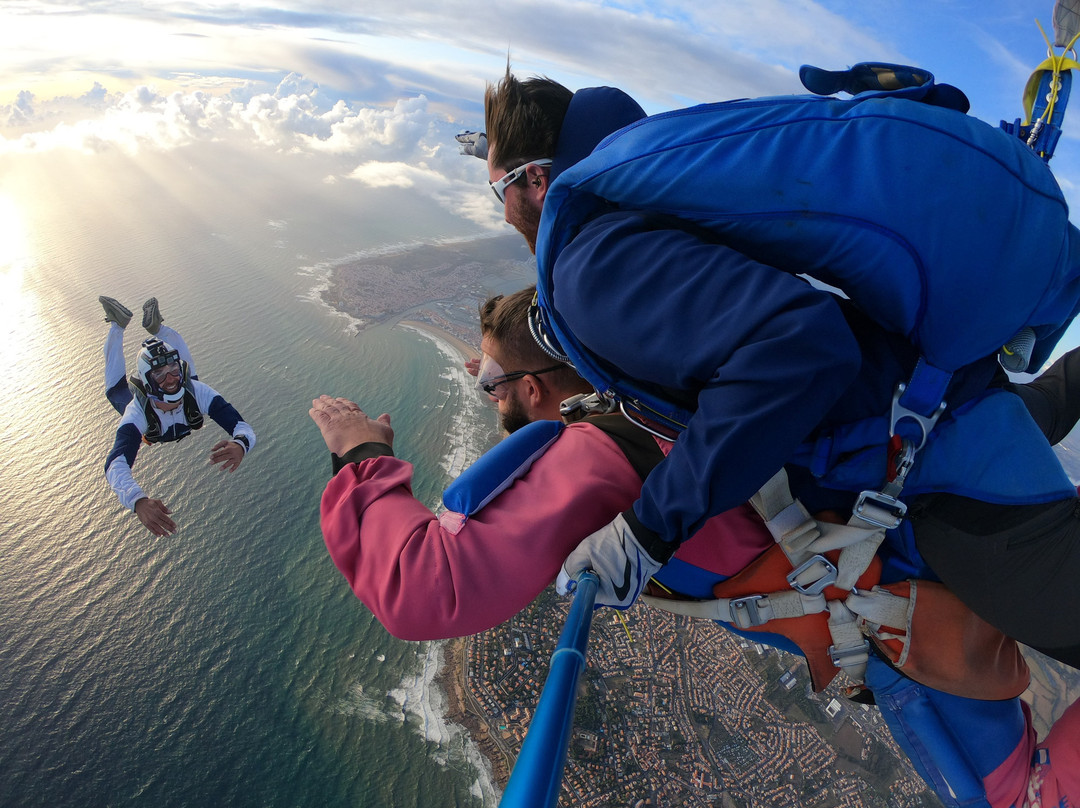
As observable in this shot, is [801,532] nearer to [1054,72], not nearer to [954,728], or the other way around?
[954,728]

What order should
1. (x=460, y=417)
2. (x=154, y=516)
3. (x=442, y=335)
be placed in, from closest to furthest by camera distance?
1. (x=154, y=516)
2. (x=460, y=417)
3. (x=442, y=335)

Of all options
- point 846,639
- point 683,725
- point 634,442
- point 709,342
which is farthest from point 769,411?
point 683,725

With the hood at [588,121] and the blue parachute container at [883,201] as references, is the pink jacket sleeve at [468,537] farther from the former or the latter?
the hood at [588,121]

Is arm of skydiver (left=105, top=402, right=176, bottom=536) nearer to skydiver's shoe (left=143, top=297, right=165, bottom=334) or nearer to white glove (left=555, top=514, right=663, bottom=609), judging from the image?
skydiver's shoe (left=143, top=297, right=165, bottom=334)

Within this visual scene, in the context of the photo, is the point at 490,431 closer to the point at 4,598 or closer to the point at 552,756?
the point at 4,598

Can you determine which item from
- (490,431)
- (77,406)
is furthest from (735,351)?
(77,406)

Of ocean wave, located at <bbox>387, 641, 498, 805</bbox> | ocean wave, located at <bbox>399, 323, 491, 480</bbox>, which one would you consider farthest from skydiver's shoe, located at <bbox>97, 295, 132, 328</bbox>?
ocean wave, located at <bbox>399, 323, 491, 480</bbox>

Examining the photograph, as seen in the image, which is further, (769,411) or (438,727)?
(438,727)
